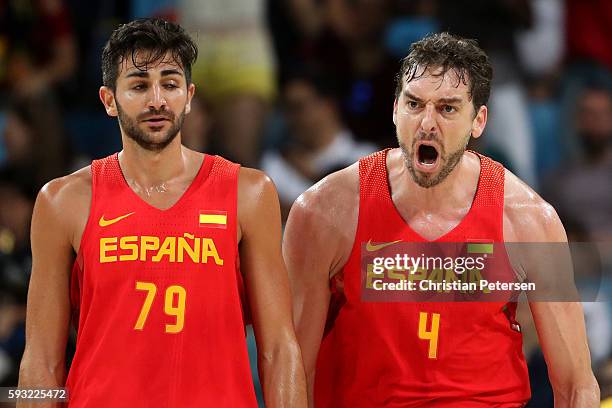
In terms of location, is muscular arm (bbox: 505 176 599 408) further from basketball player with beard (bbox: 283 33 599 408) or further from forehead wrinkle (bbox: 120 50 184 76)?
forehead wrinkle (bbox: 120 50 184 76)

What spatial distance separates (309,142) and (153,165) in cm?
298

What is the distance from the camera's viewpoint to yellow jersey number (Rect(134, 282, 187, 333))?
3420 mm

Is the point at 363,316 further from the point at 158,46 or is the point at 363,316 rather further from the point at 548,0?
the point at 548,0

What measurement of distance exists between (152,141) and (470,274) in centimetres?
115

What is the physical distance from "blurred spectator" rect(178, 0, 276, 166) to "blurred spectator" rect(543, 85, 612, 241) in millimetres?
1728

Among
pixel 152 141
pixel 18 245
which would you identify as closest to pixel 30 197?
pixel 18 245

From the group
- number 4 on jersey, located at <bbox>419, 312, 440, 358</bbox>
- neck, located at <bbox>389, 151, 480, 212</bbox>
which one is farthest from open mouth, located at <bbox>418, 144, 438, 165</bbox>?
number 4 on jersey, located at <bbox>419, 312, 440, 358</bbox>

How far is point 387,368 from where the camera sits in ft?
12.4

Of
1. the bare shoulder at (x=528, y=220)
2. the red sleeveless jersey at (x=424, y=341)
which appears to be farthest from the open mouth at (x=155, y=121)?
the bare shoulder at (x=528, y=220)

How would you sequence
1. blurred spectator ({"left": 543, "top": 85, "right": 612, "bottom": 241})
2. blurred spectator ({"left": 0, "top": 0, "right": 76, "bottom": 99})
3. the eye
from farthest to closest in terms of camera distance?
blurred spectator ({"left": 0, "top": 0, "right": 76, "bottom": 99}), blurred spectator ({"left": 543, "top": 85, "right": 612, "bottom": 241}), the eye

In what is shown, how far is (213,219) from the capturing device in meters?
3.52

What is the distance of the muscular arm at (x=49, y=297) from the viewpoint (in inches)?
138

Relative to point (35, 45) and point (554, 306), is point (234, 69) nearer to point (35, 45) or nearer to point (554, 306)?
point (35, 45)

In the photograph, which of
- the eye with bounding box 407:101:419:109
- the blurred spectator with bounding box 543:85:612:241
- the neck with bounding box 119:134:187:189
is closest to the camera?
the neck with bounding box 119:134:187:189
